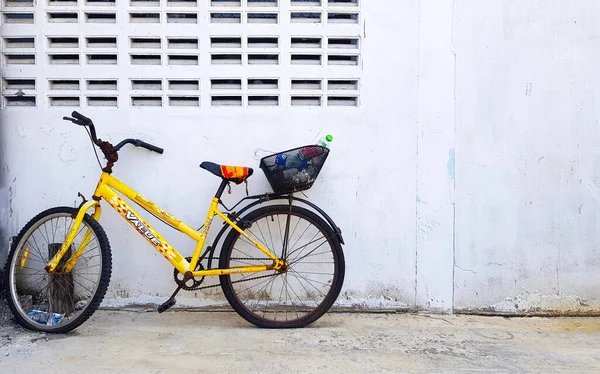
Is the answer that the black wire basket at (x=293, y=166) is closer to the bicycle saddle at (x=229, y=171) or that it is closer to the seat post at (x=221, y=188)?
the bicycle saddle at (x=229, y=171)

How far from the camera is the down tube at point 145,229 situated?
4.77 meters

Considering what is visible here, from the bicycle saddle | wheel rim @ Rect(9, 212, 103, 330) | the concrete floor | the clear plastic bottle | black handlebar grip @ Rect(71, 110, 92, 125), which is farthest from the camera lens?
the clear plastic bottle

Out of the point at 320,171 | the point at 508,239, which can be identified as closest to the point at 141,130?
the point at 320,171

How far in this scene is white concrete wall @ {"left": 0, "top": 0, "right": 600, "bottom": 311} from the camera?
5203 mm

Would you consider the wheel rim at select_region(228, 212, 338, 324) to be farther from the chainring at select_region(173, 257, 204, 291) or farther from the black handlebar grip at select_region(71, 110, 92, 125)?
the black handlebar grip at select_region(71, 110, 92, 125)

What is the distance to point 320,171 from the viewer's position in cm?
520

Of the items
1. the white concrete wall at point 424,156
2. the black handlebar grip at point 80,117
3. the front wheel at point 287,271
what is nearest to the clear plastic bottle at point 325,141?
the white concrete wall at point 424,156

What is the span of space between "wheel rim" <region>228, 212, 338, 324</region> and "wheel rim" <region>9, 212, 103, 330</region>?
3.83 ft

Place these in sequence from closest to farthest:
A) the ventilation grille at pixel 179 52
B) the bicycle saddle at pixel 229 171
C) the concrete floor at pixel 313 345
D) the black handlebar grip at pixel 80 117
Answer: the concrete floor at pixel 313 345 < the black handlebar grip at pixel 80 117 < the bicycle saddle at pixel 229 171 < the ventilation grille at pixel 179 52

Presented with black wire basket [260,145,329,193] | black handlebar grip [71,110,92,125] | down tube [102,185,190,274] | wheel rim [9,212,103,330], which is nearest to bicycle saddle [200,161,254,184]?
A: black wire basket [260,145,329,193]

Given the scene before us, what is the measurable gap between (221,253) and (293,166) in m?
0.85

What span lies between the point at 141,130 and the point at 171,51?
0.68m

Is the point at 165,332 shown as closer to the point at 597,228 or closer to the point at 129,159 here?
the point at 129,159

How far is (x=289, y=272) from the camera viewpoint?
5301 mm
